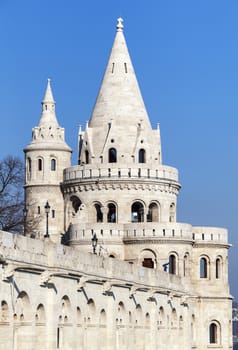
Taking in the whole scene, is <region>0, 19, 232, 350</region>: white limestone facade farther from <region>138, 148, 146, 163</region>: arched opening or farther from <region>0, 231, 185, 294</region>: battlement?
<region>0, 231, 185, 294</region>: battlement

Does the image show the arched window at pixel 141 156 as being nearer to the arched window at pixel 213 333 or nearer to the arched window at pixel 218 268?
the arched window at pixel 218 268

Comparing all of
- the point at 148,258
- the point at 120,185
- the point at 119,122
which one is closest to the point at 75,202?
the point at 120,185

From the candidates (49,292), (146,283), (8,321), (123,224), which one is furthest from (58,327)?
(123,224)

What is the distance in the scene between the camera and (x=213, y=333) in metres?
76.0

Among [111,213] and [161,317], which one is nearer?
[161,317]

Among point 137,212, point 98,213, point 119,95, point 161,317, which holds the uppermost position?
point 119,95

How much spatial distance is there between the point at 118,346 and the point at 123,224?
70.4 feet

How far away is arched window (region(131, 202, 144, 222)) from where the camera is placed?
2918 inches

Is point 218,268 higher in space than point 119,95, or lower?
lower

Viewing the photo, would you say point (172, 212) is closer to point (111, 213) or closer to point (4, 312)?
point (111, 213)

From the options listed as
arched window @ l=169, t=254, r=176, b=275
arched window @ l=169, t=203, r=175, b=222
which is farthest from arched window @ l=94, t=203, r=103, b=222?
arched window @ l=169, t=254, r=176, b=275

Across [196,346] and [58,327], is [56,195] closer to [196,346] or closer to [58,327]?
[196,346]

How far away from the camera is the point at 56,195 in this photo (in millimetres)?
76312

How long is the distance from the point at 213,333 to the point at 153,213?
881 cm
